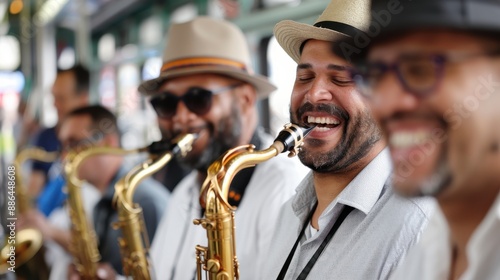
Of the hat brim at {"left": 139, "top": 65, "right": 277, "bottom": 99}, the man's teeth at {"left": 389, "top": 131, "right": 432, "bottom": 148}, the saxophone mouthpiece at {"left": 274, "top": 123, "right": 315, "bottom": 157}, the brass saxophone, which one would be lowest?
the brass saxophone

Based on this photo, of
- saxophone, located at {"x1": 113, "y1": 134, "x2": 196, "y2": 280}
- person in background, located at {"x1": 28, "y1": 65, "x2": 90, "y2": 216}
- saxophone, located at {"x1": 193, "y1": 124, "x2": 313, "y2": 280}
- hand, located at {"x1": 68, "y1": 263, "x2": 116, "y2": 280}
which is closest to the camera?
saxophone, located at {"x1": 193, "y1": 124, "x2": 313, "y2": 280}

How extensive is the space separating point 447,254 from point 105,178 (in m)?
2.77

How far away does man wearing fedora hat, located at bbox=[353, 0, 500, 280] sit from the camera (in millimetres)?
776

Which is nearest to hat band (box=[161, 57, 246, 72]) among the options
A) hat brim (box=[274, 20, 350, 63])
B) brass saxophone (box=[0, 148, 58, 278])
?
hat brim (box=[274, 20, 350, 63])

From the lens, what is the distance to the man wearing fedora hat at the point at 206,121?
220cm

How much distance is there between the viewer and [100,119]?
363 centimetres

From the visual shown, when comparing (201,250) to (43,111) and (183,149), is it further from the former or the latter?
(43,111)

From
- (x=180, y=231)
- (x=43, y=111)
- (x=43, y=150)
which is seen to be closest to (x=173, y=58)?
(x=180, y=231)

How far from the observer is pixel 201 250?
1.75 metres

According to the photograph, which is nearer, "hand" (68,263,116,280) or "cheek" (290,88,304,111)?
"cheek" (290,88,304,111)

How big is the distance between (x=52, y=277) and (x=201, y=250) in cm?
201

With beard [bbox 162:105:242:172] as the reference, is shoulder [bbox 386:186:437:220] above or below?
below

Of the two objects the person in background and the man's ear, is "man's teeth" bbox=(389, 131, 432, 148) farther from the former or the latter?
the person in background

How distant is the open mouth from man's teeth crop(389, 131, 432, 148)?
609mm
